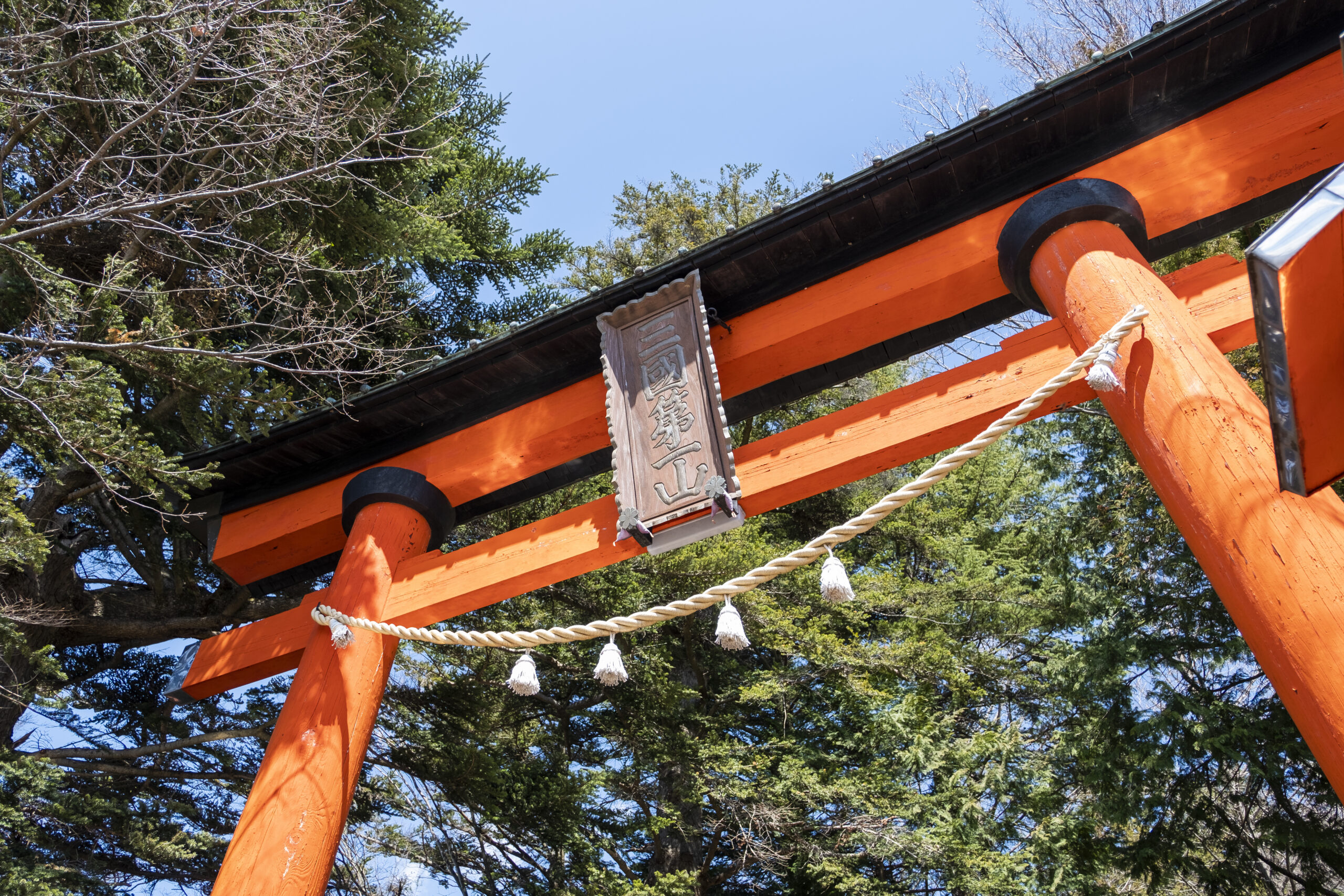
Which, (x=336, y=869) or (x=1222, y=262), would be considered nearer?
(x=1222, y=262)

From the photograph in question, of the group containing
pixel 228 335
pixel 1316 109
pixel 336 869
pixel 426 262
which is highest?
pixel 426 262

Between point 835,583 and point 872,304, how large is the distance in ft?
4.89

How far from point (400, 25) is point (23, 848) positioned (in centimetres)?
579

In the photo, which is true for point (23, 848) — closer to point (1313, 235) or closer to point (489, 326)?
point (489, 326)

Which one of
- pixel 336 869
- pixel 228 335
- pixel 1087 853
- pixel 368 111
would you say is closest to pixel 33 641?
pixel 228 335

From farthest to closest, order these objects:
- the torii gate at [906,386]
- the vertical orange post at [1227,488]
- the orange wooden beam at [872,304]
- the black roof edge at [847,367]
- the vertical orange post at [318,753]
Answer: the black roof edge at [847,367] → the orange wooden beam at [872,304] → the vertical orange post at [318,753] → the torii gate at [906,386] → the vertical orange post at [1227,488]

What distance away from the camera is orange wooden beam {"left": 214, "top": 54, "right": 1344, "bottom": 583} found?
3.26 metres

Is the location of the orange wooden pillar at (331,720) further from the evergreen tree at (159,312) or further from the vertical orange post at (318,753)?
the evergreen tree at (159,312)

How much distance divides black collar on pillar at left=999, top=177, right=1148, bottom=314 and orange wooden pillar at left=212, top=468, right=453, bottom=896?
3.02 m

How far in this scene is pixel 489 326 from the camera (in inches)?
303

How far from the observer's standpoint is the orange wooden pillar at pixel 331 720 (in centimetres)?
316

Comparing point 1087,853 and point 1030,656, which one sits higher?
point 1030,656

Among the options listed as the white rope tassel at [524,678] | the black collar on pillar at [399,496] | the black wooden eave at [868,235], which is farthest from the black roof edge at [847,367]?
the white rope tassel at [524,678]

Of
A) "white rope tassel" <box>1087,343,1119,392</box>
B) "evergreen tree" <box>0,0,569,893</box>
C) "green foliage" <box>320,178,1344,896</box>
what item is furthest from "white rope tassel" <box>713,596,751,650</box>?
"green foliage" <box>320,178,1344,896</box>
